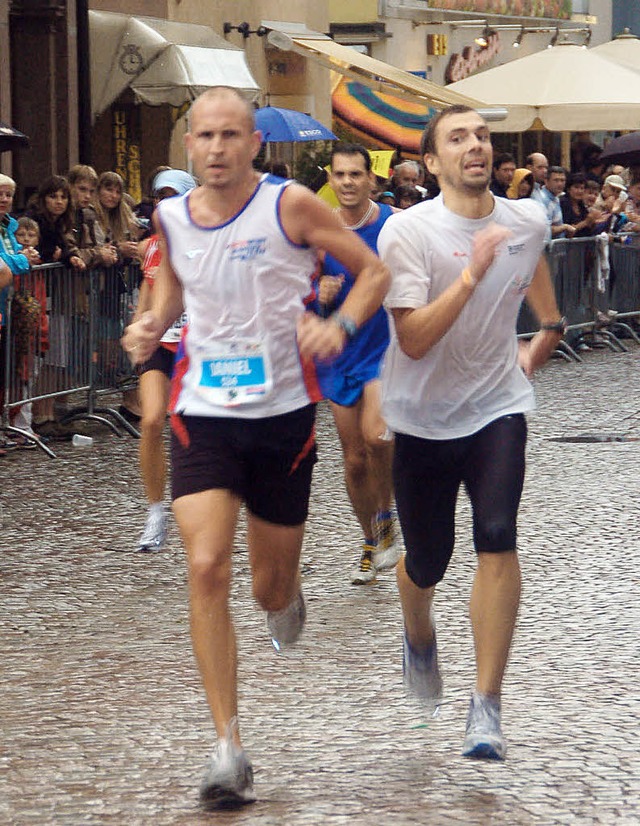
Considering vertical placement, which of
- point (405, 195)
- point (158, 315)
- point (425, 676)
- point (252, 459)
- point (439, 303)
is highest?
point (439, 303)

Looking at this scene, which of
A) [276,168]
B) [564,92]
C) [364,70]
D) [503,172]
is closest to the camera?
[276,168]

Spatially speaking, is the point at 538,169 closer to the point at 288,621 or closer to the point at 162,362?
the point at 162,362

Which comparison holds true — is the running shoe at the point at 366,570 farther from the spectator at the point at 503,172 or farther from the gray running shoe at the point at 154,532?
A: the spectator at the point at 503,172

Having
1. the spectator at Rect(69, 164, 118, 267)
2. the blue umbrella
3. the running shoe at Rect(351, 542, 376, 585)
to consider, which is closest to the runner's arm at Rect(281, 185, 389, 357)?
the running shoe at Rect(351, 542, 376, 585)

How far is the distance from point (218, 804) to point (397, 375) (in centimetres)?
139

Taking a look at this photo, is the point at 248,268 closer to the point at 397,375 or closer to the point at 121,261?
the point at 397,375

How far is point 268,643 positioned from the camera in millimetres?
7113

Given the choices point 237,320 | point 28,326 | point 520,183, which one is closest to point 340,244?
point 237,320

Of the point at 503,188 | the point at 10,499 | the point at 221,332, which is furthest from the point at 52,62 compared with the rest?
the point at 221,332

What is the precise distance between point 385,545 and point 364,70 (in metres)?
16.5

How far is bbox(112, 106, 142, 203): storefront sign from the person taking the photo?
2388cm

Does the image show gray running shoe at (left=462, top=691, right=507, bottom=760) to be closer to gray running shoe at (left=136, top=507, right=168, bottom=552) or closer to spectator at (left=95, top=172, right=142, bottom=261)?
gray running shoe at (left=136, top=507, right=168, bottom=552)

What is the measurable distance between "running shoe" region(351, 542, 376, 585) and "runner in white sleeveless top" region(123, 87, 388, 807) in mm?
2848

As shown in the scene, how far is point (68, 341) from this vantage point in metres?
13.2
